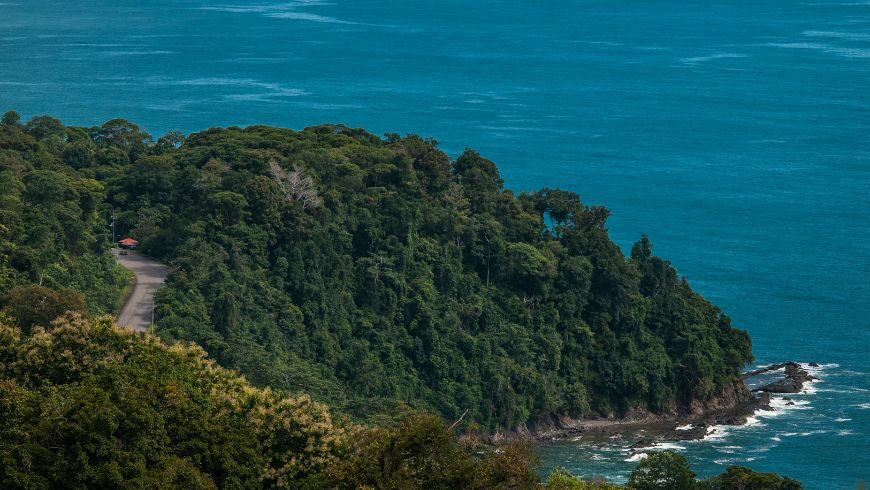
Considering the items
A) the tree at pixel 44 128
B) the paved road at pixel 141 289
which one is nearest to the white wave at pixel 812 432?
the paved road at pixel 141 289

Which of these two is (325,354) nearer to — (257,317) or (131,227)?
(257,317)

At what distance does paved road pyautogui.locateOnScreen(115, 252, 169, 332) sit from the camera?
6284 centimetres

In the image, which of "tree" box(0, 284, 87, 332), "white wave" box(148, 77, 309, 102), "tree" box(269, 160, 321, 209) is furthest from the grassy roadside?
"white wave" box(148, 77, 309, 102)

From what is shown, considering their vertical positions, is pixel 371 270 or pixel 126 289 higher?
pixel 371 270

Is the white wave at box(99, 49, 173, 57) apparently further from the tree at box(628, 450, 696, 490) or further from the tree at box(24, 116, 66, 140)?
the tree at box(628, 450, 696, 490)

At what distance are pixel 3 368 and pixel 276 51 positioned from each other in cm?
15001

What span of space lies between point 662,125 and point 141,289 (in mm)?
84476

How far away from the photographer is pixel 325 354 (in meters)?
72.8

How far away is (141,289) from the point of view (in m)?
67.8

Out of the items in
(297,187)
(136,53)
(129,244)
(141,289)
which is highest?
(136,53)

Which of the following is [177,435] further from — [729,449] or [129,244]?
[729,449]

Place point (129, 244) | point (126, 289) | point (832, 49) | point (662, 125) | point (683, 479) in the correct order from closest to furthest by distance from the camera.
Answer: point (683, 479)
point (126, 289)
point (129, 244)
point (662, 125)
point (832, 49)

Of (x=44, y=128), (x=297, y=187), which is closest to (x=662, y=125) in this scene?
(x=44, y=128)

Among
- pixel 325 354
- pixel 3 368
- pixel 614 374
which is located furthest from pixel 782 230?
pixel 3 368
